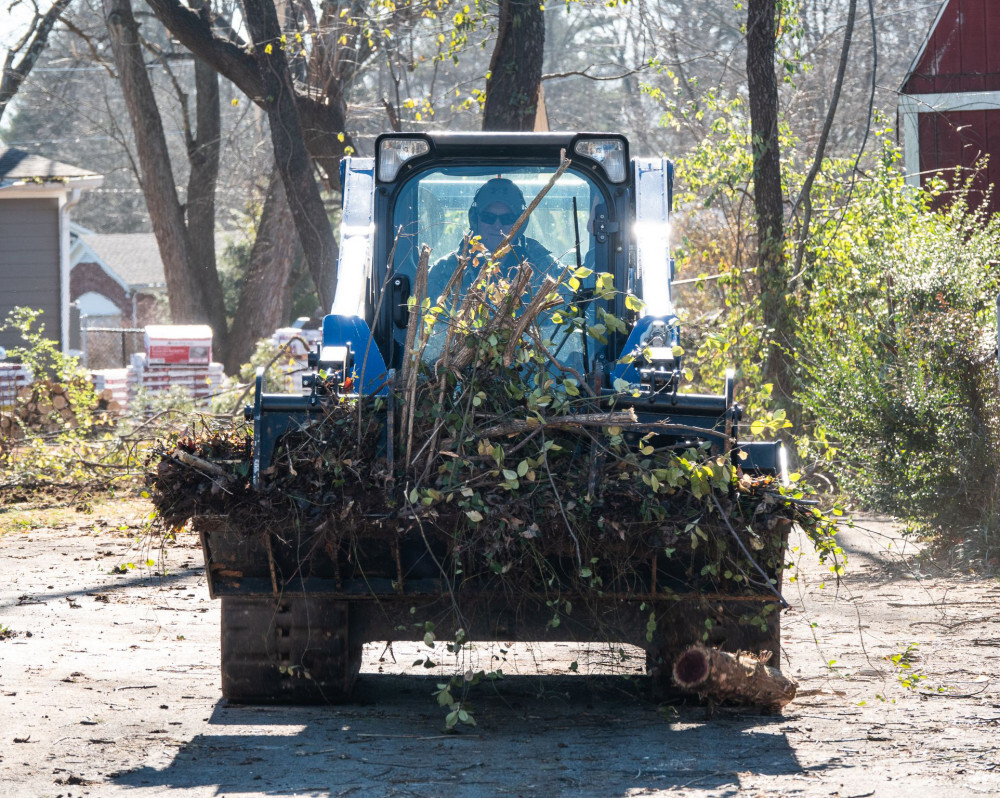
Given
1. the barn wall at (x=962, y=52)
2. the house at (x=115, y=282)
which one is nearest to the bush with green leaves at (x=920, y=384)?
the barn wall at (x=962, y=52)

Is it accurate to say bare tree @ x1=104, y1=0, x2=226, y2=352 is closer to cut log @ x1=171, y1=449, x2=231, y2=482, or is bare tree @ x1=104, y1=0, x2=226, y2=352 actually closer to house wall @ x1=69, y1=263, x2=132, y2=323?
cut log @ x1=171, y1=449, x2=231, y2=482

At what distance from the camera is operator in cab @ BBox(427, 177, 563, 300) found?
6.70m

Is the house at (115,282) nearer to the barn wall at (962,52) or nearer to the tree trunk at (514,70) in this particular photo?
the barn wall at (962,52)

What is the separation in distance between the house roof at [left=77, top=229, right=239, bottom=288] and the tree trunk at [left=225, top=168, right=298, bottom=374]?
84.6ft

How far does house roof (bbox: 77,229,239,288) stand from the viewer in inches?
1912

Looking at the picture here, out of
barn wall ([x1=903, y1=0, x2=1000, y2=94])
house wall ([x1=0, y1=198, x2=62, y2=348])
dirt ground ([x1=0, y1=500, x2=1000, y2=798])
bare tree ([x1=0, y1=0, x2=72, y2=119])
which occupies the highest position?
bare tree ([x1=0, y1=0, x2=72, y2=119])

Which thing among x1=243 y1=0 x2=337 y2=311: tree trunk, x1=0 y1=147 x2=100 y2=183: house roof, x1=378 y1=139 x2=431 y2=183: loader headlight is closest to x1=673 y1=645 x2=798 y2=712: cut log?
x1=378 y1=139 x2=431 y2=183: loader headlight

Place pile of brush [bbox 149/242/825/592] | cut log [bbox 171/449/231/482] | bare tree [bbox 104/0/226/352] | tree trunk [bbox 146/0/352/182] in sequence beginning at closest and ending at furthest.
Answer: pile of brush [bbox 149/242/825/592] < cut log [bbox 171/449/231/482] < tree trunk [bbox 146/0/352/182] < bare tree [bbox 104/0/226/352]

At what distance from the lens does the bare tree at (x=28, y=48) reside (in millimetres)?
21469

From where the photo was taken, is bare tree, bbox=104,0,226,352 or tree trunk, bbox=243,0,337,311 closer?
tree trunk, bbox=243,0,337,311

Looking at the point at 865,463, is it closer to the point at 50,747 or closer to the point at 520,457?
the point at 520,457

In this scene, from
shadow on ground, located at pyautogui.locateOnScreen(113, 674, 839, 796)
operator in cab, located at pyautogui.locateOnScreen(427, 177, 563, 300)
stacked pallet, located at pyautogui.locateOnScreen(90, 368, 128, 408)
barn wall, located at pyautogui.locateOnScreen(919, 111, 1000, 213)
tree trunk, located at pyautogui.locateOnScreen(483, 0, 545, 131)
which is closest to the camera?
shadow on ground, located at pyautogui.locateOnScreen(113, 674, 839, 796)

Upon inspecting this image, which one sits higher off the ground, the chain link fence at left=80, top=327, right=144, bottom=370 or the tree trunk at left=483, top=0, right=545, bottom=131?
the tree trunk at left=483, top=0, right=545, bottom=131

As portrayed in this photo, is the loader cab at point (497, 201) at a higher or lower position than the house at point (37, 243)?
lower
